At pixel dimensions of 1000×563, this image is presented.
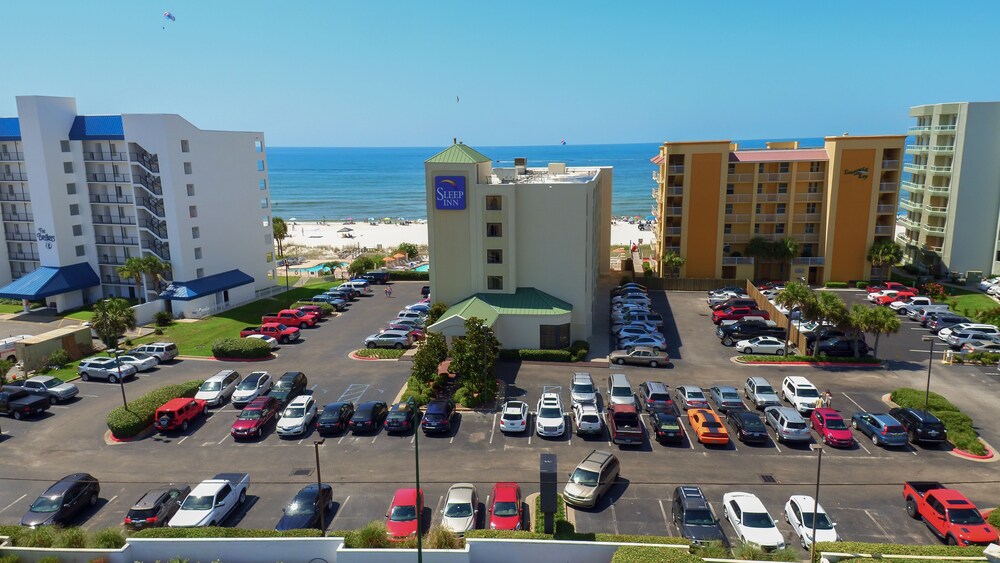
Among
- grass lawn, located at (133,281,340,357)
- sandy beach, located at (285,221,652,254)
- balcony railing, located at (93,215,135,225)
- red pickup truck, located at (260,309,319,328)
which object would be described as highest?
balcony railing, located at (93,215,135,225)

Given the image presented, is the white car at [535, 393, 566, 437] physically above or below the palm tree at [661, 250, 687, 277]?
below

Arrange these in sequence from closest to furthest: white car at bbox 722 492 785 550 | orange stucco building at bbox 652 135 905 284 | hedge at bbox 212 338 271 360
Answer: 1. white car at bbox 722 492 785 550
2. hedge at bbox 212 338 271 360
3. orange stucco building at bbox 652 135 905 284

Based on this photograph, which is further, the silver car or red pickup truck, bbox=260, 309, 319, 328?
red pickup truck, bbox=260, 309, 319, 328

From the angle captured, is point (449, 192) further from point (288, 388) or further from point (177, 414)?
point (177, 414)

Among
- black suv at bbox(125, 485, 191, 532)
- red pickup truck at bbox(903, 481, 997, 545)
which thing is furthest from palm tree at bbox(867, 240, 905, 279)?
black suv at bbox(125, 485, 191, 532)

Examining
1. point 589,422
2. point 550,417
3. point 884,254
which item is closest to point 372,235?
point 884,254

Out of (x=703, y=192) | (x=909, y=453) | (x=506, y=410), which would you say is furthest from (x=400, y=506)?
(x=703, y=192)

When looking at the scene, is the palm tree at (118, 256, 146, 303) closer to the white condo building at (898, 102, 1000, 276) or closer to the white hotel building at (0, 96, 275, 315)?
the white hotel building at (0, 96, 275, 315)
